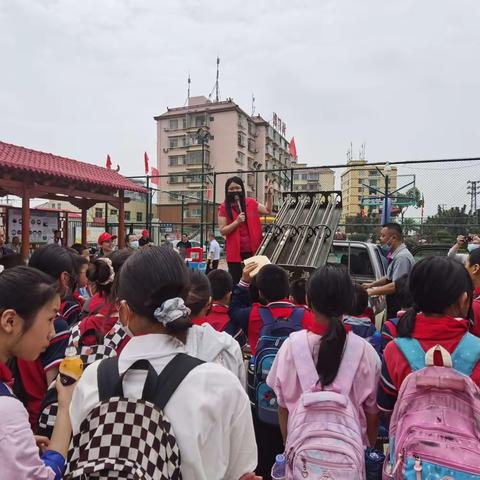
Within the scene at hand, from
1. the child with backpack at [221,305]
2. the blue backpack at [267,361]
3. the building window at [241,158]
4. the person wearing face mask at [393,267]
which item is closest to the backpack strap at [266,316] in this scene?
the blue backpack at [267,361]

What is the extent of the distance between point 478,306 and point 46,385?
2.43m

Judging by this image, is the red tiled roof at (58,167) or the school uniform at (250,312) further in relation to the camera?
the red tiled roof at (58,167)

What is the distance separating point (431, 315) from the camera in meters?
1.75

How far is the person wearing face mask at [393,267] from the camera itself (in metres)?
4.28

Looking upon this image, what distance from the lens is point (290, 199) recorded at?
20.1 feet

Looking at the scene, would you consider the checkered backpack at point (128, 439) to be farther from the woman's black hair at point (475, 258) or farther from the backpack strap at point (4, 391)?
the woman's black hair at point (475, 258)

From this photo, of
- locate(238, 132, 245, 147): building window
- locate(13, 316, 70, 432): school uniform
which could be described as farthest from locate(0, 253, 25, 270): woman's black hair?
locate(238, 132, 245, 147): building window

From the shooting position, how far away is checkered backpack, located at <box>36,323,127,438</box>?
1.53 meters

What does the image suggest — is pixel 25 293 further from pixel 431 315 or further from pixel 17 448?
pixel 431 315

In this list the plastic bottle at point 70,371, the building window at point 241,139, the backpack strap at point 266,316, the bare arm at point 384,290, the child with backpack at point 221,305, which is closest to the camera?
the plastic bottle at point 70,371

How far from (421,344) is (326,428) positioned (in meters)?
0.52

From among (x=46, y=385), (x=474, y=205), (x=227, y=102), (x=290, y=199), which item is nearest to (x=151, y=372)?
(x=46, y=385)

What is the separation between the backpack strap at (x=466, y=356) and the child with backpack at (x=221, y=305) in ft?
4.69

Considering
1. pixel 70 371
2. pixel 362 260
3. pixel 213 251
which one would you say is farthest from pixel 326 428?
pixel 213 251
